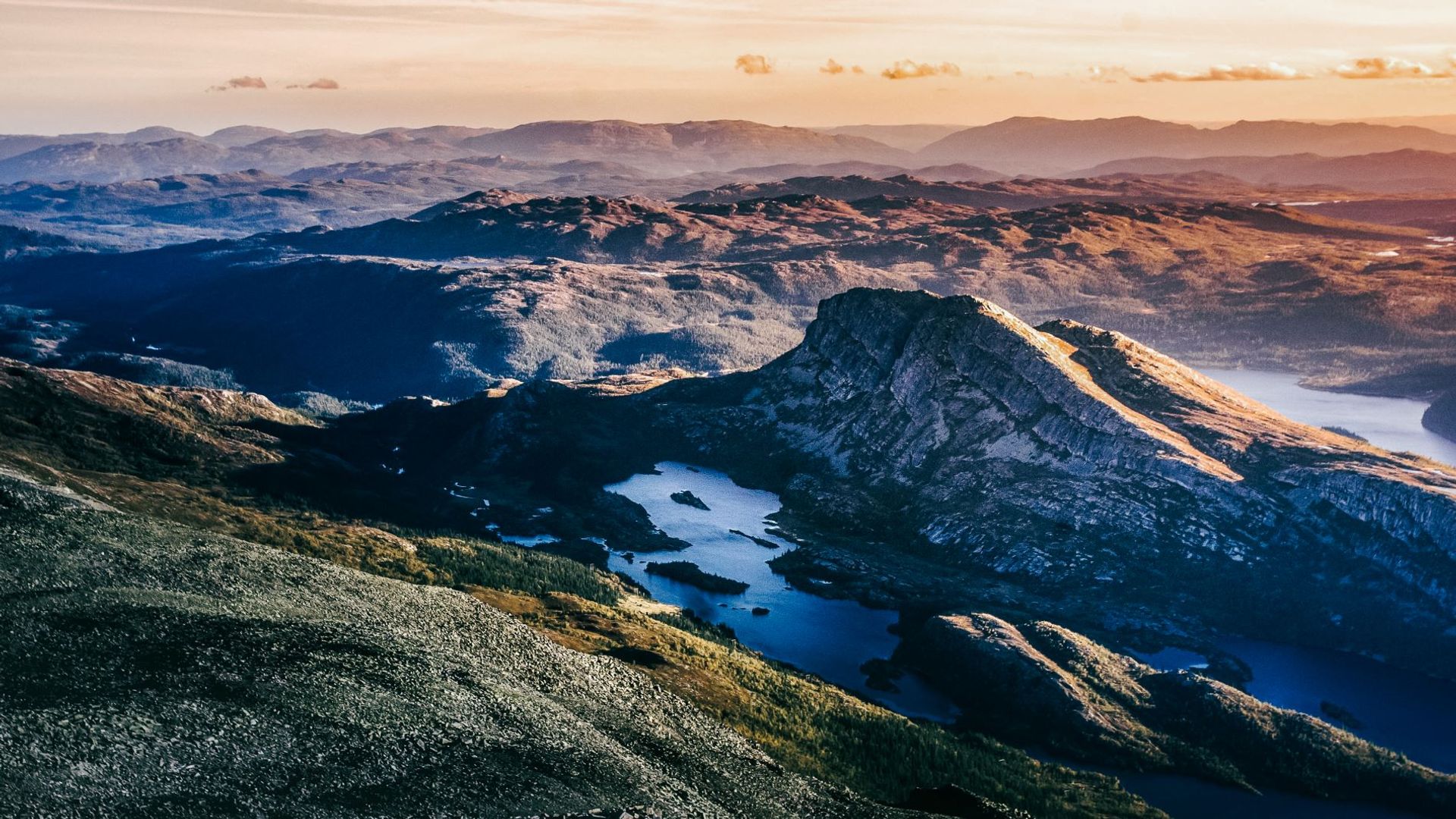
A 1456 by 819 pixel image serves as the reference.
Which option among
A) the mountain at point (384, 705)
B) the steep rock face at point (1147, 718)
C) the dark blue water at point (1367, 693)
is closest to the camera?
the mountain at point (384, 705)

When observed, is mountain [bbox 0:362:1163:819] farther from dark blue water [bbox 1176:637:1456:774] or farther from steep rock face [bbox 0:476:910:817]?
dark blue water [bbox 1176:637:1456:774]

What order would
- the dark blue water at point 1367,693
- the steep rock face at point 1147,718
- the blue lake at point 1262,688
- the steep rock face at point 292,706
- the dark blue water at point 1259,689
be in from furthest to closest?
the dark blue water at point 1367,693
the steep rock face at point 1147,718
the blue lake at point 1262,688
the dark blue water at point 1259,689
the steep rock face at point 292,706

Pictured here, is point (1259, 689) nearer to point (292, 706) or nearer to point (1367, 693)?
point (1367, 693)

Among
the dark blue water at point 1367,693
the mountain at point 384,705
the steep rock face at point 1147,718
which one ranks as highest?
the mountain at point 384,705

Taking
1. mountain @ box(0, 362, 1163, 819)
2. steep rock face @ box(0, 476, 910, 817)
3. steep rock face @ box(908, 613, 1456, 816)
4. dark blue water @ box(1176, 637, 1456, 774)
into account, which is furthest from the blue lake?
steep rock face @ box(0, 476, 910, 817)

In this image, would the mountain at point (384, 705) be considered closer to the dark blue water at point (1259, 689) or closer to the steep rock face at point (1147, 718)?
the dark blue water at point (1259, 689)

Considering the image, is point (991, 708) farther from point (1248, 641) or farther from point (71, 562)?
point (71, 562)

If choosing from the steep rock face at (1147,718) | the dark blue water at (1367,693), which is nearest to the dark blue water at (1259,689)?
the dark blue water at (1367,693)
